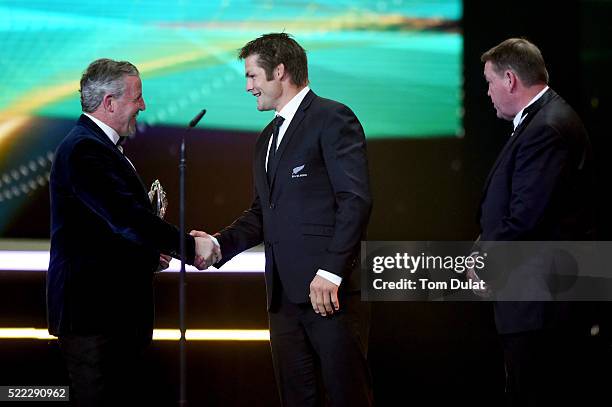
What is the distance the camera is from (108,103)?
10.2 ft

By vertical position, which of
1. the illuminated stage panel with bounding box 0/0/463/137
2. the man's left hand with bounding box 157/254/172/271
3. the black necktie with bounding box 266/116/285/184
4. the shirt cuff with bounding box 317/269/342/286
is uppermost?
the illuminated stage panel with bounding box 0/0/463/137

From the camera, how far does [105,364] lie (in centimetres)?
293

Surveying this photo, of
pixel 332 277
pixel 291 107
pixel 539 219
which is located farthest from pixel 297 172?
pixel 539 219

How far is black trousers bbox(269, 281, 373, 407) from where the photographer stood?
9.79 feet

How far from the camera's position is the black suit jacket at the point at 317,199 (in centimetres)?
295

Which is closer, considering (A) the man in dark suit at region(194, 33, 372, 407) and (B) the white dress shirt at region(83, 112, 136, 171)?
(A) the man in dark suit at region(194, 33, 372, 407)

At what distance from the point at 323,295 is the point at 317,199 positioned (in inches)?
13.5

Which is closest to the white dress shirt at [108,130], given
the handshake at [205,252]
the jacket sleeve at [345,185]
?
the handshake at [205,252]

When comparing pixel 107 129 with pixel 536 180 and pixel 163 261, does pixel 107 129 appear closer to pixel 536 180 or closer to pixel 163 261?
pixel 163 261

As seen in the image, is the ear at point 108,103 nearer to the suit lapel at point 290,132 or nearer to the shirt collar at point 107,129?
the shirt collar at point 107,129

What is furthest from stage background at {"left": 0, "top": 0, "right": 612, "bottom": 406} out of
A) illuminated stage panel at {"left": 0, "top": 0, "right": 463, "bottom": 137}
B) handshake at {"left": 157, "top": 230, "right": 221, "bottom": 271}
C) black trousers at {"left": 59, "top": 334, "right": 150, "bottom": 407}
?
black trousers at {"left": 59, "top": 334, "right": 150, "bottom": 407}

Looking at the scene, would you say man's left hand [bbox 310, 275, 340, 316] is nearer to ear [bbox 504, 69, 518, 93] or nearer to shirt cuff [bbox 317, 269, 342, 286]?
shirt cuff [bbox 317, 269, 342, 286]

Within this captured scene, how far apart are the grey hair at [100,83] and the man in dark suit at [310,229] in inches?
18.1

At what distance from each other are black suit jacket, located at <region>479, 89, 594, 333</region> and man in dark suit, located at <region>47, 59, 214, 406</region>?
1212 millimetres
